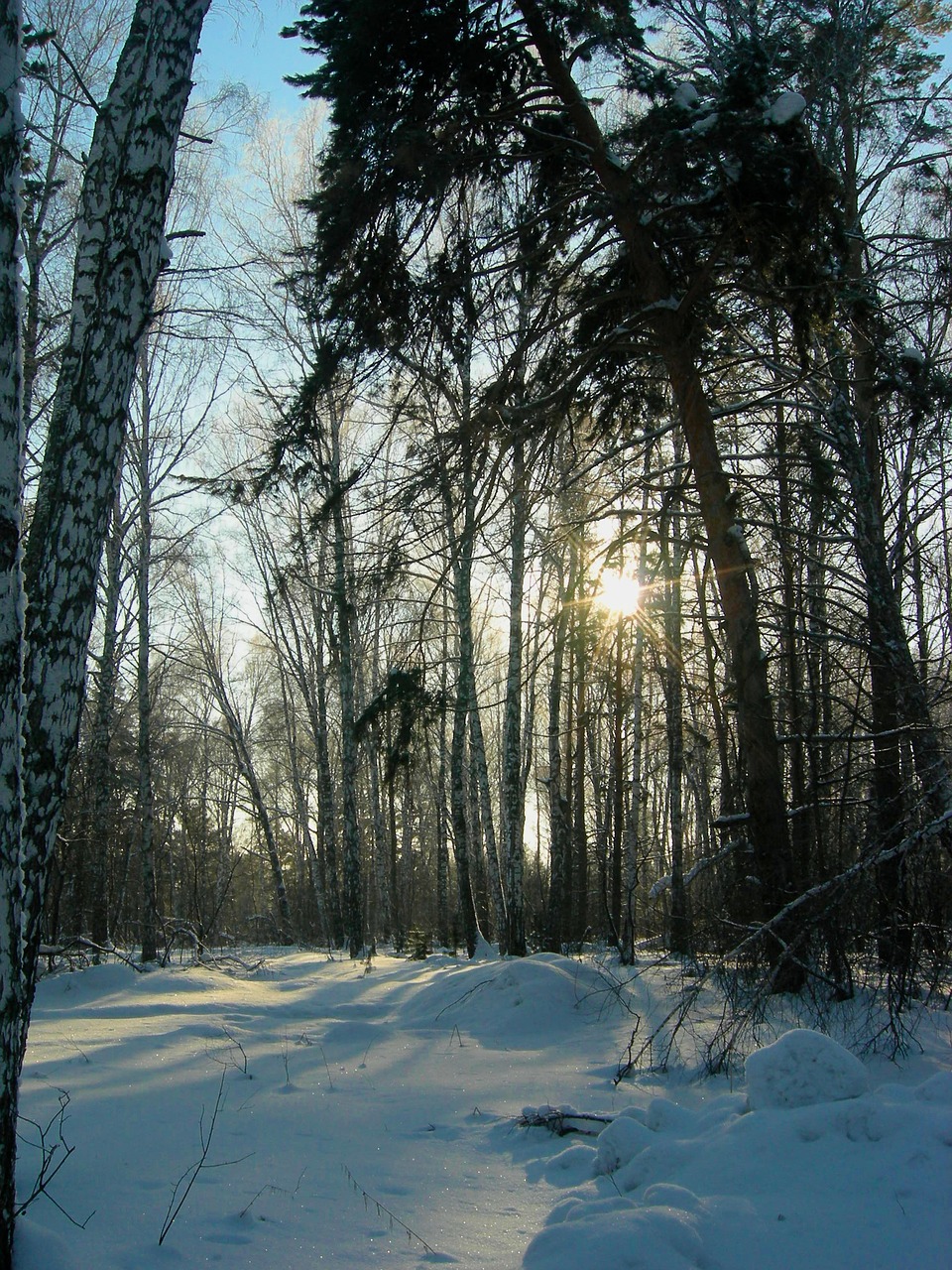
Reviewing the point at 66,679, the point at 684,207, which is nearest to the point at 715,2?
the point at 684,207

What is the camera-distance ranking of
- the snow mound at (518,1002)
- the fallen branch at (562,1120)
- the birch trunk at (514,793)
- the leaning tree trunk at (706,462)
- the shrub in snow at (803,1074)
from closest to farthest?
1. the shrub in snow at (803,1074)
2. the fallen branch at (562,1120)
3. the leaning tree trunk at (706,462)
4. the snow mound at (518,1002)
5. the birch trunk at (514,793)

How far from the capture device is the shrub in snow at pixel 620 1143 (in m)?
3.24

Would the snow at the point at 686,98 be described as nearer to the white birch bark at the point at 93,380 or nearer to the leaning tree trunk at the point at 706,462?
the leaning tree trunk at the point at 706,462

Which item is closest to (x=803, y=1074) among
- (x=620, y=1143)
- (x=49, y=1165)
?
(x=620, y=1143)

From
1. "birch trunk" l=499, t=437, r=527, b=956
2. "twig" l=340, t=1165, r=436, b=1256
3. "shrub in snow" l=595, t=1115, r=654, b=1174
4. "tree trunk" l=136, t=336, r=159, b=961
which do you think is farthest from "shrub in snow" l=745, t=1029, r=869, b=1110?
"tree trunk" l=136, t=336, r=159, b=961

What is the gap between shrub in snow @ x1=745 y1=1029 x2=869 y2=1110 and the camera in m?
3.22

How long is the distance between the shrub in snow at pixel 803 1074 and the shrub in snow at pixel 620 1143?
1.59 ft

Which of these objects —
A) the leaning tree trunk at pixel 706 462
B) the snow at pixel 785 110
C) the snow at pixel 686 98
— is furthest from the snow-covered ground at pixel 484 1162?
the snow at pixel 686 98

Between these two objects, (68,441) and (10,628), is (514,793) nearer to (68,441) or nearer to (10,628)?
(68,441)

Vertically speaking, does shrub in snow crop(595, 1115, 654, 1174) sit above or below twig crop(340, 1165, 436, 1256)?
above

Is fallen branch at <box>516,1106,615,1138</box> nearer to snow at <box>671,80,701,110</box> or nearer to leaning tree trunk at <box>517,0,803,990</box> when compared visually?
leaning tree trunk at <box>517,0,803,990</box>

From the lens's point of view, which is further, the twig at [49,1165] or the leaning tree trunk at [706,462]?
the leaning tree trunk at [706,462]

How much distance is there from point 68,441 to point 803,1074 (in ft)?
11.8

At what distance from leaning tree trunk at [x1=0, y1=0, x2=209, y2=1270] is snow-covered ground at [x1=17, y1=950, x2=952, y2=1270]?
0.83 m
